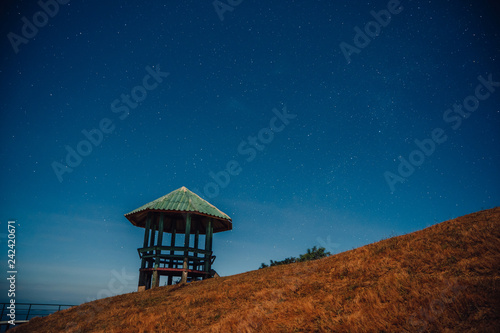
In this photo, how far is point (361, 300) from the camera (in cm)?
686

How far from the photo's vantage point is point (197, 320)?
8.64 metres

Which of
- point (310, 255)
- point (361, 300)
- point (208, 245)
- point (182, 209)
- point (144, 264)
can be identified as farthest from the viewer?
point (310, 255)

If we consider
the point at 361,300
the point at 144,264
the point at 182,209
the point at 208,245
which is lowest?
the point at 361,300

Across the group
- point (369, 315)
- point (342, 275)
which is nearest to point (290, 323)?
point (369, 315)

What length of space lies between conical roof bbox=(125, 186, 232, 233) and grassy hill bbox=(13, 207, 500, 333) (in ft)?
18.7

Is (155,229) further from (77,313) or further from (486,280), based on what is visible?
(486,280)

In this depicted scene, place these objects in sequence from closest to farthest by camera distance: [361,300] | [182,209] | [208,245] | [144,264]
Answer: [361,300] → [182,209] → [144,264] → [208,245]

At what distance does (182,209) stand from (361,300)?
502 inches

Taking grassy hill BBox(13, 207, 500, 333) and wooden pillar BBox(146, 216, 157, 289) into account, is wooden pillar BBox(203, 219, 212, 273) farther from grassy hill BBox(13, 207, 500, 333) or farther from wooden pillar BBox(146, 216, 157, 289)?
grassy hill BBox(13, 207, 500, 333)

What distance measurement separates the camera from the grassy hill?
5.29m

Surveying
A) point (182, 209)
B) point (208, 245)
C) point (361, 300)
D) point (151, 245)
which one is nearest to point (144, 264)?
point (151, 245)

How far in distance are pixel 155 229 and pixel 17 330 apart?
28.0 ft

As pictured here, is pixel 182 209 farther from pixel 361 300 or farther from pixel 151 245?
pixel 361 300

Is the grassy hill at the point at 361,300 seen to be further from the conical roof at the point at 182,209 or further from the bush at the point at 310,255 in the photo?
the bush at the point at 310,255
